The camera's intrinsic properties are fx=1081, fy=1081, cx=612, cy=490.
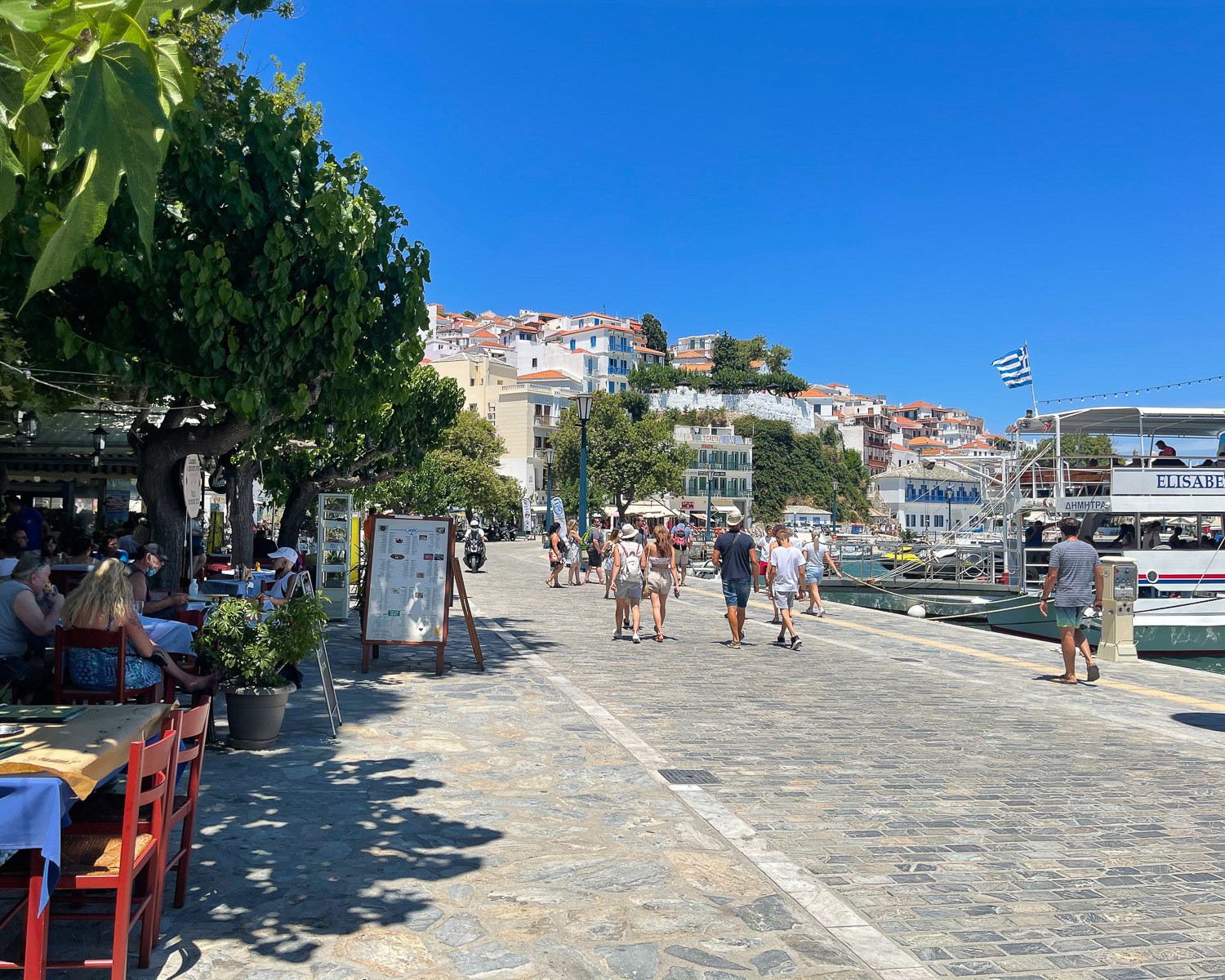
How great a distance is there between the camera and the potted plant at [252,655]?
775 cm

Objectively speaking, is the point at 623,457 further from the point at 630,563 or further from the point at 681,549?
the point at 630,563

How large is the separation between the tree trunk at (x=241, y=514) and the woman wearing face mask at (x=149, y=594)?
19.9 feet

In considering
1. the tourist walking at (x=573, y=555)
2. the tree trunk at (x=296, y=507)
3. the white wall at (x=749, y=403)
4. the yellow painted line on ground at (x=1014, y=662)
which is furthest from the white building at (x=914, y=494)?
the yellow painted line on ground at (x=1014, y=662)

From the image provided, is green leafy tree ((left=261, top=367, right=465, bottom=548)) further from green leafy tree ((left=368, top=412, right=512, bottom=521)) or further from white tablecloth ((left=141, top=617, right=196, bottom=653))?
green leafy tree ((left=368, top=412, right=512, bottom=521))

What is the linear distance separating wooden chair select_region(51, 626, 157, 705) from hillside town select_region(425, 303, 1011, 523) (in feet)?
232

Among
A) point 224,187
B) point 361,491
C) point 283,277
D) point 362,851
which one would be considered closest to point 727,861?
point 362,851

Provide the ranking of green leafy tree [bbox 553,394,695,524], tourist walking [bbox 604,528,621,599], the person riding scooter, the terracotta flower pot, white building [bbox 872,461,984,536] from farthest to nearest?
white building [bbox 872,461,984,536], green leafy tree [bbox 553,394,695,524], the person riding scooter, tourist walking [bbox 604,528,621,599], the terracotta flower pot

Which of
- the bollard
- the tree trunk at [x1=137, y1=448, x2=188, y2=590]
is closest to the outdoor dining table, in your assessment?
the tree trunk at [x1=137, y1=448, x2=188, y2=590]

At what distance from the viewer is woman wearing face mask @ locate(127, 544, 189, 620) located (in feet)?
29.6

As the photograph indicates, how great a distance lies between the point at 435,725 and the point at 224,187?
215 inches

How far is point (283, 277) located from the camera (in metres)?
10.3

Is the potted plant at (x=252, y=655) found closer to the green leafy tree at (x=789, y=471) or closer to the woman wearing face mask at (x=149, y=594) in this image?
the woman wearing face mask at (x=149, y=594)

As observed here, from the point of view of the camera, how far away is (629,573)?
51.8 feet

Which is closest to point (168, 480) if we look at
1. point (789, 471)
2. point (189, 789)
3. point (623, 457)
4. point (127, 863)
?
point (189, 789)
